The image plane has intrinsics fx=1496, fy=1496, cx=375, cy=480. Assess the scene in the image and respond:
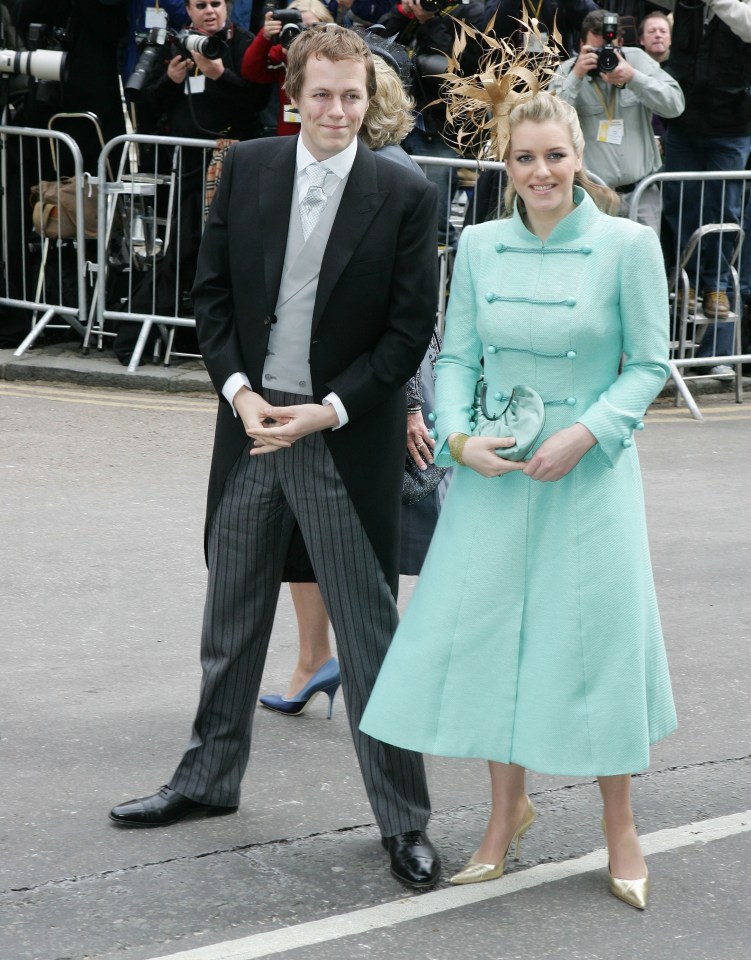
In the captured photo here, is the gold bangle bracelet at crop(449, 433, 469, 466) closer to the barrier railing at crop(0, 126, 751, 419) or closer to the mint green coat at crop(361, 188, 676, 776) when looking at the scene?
the mint green coat at crop(361, 188, 676, 776)

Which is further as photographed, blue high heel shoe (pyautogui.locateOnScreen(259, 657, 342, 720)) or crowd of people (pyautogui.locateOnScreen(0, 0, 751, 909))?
blue high heel shoe (pyautogui.locateOnScreen(259, 657, 342, 720))

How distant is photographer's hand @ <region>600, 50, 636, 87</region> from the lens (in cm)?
879

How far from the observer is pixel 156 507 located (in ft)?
22.6

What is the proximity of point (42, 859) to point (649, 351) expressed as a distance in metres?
1.96

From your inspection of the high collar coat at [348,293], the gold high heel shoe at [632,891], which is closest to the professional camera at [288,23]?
the high collar coat at [348,293]

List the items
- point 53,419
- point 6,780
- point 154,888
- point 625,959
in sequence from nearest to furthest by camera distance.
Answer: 1. point 625,959
2. point 154,888
3. point 6,780
4. point 53,419

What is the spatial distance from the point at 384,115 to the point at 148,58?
5435mm

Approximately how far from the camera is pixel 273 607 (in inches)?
156

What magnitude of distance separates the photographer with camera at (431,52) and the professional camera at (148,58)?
1390 millimetres

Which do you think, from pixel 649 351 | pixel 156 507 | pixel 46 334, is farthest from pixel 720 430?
pixel 649 351

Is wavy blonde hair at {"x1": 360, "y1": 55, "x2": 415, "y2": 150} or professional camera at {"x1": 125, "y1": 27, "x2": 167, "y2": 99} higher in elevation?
professional camera at {"x1": 125, "y1": 27, "x2": 167, "y2": 99}

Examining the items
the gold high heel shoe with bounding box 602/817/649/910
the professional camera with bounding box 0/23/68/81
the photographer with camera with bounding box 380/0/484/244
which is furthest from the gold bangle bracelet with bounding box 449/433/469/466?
A: the professional camera with bounding box 0/23/68/81

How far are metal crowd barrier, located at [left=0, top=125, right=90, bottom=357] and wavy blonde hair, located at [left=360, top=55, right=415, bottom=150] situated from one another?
552cm

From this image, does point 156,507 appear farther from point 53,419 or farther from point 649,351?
point 649,351
